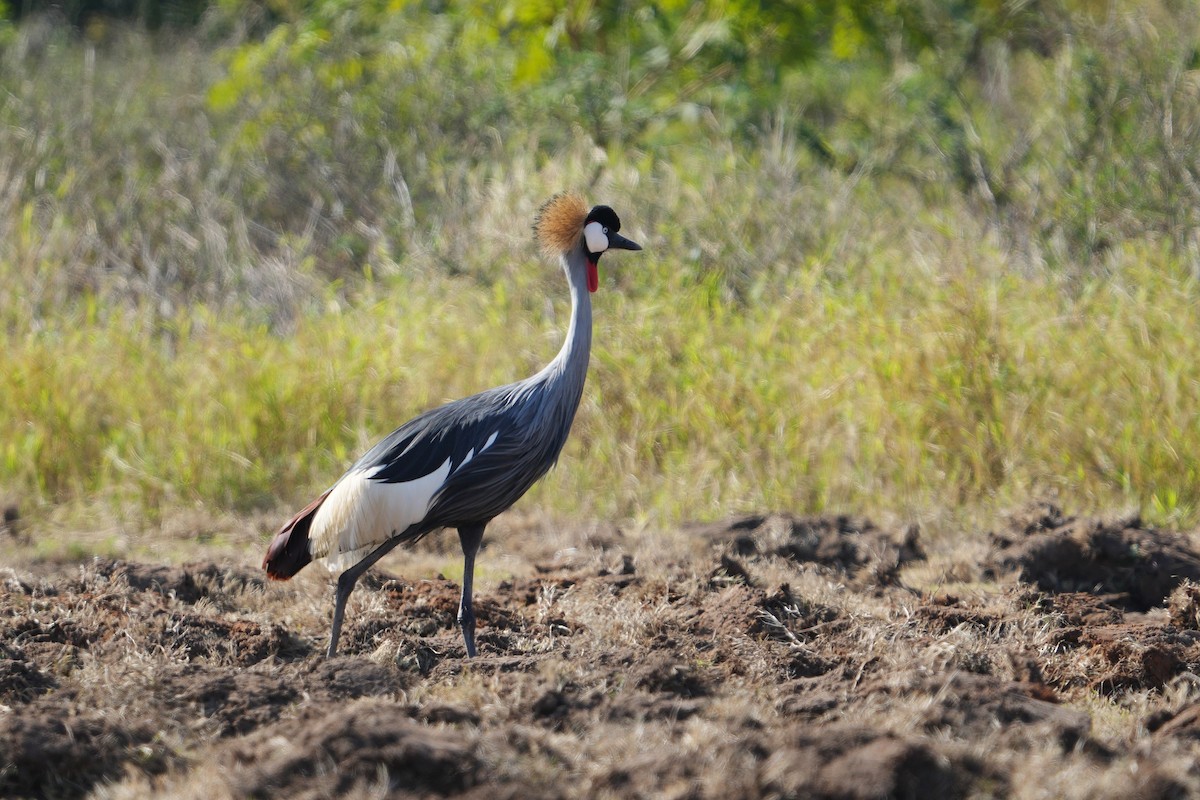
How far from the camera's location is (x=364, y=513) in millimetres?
4484

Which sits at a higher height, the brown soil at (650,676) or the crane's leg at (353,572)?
the crane's leg at (353,572)

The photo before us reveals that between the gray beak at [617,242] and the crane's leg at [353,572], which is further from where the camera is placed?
the gray beak at [617,242]

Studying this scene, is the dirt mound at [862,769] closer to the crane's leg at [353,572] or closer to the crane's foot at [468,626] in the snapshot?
the crane's foot at [468,626]

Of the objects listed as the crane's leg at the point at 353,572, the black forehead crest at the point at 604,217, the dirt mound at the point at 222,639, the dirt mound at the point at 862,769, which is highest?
the black forehead crest at the point at 604,217

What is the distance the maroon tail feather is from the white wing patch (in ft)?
0.17

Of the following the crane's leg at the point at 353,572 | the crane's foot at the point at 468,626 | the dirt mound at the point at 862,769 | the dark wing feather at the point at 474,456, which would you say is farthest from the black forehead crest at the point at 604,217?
the dirt mound at the point at 862,769

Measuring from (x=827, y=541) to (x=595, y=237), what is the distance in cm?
188

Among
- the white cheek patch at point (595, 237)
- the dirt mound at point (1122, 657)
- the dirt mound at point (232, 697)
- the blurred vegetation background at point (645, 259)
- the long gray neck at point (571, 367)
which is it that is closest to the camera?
the dirt mound at point (232, 697)

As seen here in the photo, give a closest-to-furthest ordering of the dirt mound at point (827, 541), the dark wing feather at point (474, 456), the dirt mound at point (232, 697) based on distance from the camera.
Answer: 1. the dirt mound at point (232, 697)
2. the dark wing feather at point (474, 456)
3. the dirt mound at point (827, 541)

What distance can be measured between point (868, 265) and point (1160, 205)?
1.83 meters

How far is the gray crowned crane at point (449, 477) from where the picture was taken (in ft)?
14.6

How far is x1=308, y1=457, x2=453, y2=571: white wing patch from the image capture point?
4.44m

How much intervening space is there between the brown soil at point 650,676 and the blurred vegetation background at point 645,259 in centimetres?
102

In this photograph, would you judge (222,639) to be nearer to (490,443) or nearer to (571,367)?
(490,443)
